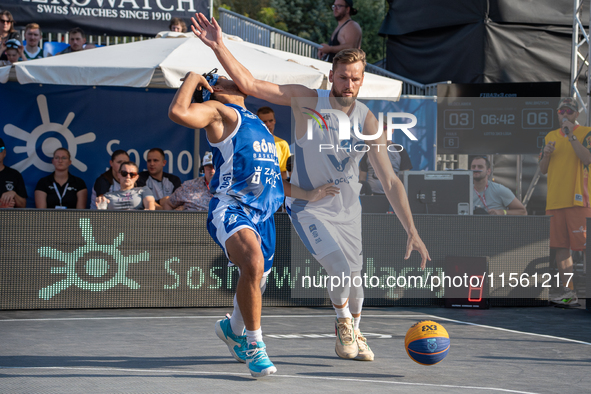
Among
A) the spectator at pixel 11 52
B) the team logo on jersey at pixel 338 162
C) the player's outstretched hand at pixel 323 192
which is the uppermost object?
the spectator at pixel 11 52

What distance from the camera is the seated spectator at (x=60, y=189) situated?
888cm

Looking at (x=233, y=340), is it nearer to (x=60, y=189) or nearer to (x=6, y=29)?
(x=60, y=189)

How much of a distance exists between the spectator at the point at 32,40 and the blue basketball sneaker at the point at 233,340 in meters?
7.86

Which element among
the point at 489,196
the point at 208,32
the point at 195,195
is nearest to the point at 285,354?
the point at 208,32

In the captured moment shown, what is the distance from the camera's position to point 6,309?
724cm

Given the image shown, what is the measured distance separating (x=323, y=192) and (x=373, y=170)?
15.2ft

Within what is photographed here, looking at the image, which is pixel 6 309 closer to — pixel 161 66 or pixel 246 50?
pixel 161 66

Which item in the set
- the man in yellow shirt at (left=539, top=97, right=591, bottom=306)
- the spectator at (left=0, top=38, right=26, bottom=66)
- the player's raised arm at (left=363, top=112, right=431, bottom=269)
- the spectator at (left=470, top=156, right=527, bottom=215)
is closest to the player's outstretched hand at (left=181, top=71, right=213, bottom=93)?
the player's raised arm at (left=363, top=112, right=431, bottom=269)

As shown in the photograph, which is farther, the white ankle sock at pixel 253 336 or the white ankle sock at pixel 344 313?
the white ankle sock at pixel 344 313

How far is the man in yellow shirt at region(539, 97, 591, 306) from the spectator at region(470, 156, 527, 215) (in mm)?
534

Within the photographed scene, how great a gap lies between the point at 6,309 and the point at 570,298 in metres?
6.24

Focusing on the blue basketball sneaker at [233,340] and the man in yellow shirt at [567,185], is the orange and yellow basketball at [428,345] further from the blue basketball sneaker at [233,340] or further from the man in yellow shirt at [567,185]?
the man in yellow shirt at [567,185]

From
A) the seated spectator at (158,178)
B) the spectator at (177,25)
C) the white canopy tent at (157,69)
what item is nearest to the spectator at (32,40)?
the spectator at (177,25)

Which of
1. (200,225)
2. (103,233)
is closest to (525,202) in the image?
(200,225)
